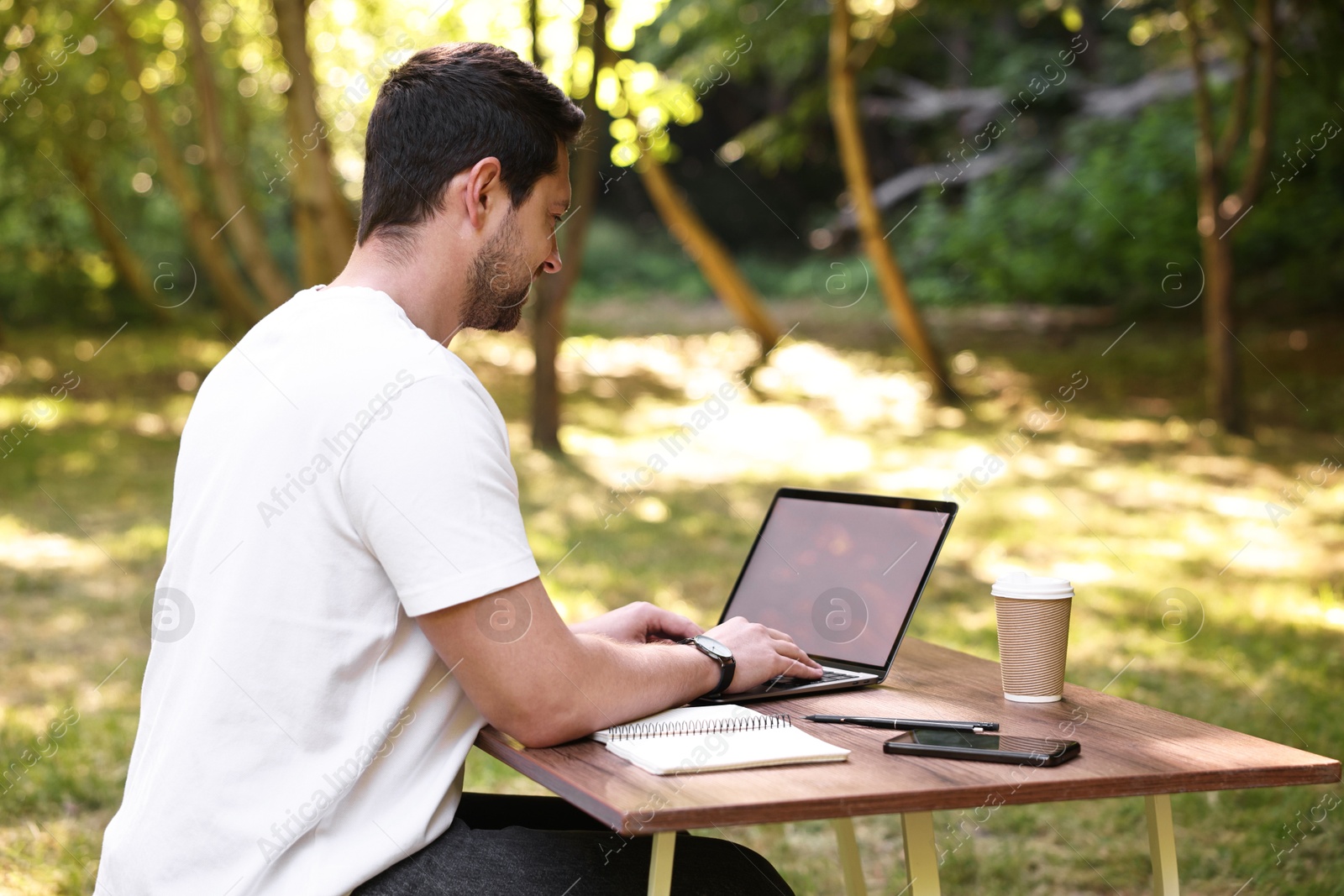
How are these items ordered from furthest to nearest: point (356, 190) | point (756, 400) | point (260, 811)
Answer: point (356, 190), point (756, 400), point (260, 811)

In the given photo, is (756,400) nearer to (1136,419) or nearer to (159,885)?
(1136,419)

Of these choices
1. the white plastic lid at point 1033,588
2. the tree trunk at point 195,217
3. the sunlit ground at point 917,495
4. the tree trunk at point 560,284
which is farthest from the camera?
the tree trunk at point 195,217

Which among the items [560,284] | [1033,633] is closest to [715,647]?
[1033,633]

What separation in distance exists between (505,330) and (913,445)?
931 centimetres

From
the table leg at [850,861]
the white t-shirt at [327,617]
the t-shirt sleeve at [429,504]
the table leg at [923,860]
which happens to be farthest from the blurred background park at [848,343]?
the t-shirt sleeve at [429,504]

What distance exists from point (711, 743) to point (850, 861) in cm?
Answer: 110

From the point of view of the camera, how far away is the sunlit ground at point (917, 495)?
3.85 m

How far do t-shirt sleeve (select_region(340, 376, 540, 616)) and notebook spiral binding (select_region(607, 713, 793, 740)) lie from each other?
317mm

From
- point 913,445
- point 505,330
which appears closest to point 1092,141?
point 913,445

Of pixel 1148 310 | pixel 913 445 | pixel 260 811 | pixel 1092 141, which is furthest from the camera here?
pixel 1092 141

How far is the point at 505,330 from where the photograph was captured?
2160mm

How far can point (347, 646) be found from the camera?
5.24 feet

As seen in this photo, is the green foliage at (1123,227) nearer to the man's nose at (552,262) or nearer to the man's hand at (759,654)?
the man's hand at (759,654)

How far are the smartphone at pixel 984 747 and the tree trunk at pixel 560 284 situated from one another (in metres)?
8.12
